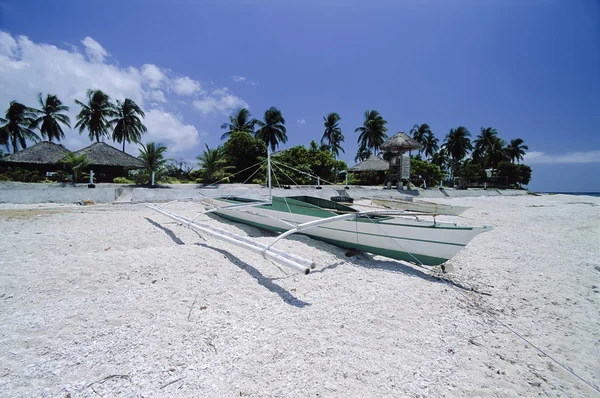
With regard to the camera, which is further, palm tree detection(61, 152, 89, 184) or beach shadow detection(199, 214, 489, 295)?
palm tree detection(61, 152, 89, 184)

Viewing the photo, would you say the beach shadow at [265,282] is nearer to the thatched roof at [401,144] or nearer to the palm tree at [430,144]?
the thatched roof at [401,144]

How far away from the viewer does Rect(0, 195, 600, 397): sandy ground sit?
2062 millimetres

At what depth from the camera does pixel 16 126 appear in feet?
92.2

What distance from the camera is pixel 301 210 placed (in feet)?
20.1

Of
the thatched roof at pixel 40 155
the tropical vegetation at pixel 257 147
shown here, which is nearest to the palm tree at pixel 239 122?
the tropical vegetation at pixel 257 147

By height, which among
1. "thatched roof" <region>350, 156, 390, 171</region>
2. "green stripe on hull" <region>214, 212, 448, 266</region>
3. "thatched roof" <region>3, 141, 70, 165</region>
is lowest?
"green stripe on hull" <region>214, 212, 448, 266</region>

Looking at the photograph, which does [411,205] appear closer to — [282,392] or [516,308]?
[516,308]

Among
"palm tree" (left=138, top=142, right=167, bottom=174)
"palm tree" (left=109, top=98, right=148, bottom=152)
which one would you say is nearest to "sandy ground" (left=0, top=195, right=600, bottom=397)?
"palm tree" (left=138, top=142, right=167, bottom=174)

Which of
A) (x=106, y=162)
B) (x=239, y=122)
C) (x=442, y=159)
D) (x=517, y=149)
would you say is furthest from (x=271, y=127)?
(x=517, y=149)

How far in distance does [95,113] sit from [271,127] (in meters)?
21.5

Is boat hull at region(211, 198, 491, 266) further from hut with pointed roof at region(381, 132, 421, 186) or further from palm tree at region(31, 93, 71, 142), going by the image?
palm tree at region(31, 93, 71, 142)

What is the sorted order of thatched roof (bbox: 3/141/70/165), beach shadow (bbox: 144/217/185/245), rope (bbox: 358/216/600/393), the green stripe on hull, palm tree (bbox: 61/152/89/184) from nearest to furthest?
1. rope (bbox: 358/216/600/393)
2. the green stripe on hull
3. beach shadow (bbox: 144/217/185/245)
4. palm tree (bbox: 61/152/89/184)
5. thatched roof (bbox: 3/141/70/165)

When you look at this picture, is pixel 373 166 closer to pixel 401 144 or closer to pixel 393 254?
pixel 401 144

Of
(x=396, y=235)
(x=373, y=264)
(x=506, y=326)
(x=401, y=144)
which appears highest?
(x=401, y=144)
